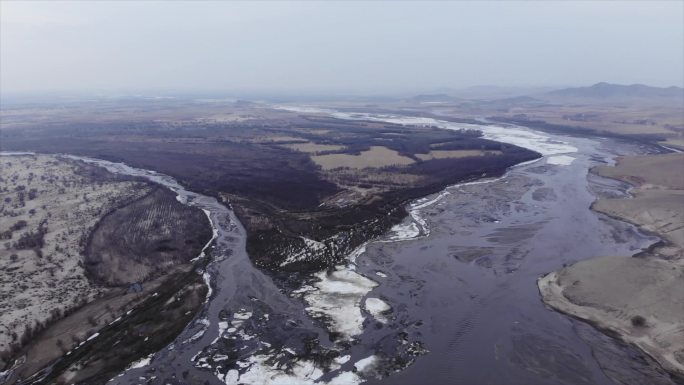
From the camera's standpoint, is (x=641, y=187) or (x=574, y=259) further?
(x=641, y=187)

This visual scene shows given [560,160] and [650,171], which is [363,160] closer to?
[560,160]

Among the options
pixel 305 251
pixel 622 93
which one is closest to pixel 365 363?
pixel 305 251

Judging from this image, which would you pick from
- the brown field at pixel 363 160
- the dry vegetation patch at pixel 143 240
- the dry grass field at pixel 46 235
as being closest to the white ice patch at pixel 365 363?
the dry vegetation patch at pixel 143 240

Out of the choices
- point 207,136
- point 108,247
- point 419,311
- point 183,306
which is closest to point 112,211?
point 108,247

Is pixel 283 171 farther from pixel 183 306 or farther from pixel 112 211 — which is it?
pixel 183 306

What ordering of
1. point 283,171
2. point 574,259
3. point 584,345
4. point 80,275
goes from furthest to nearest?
point 283,171 → point 574,259 → point 80,275 → point 584,345

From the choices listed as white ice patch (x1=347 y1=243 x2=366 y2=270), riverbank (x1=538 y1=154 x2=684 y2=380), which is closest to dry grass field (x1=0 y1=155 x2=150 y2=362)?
white ice patch (x1=347 y1=243 x2=366 y2=270)

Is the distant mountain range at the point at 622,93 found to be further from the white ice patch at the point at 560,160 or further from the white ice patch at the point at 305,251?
the white ice patch at the point at 305,251

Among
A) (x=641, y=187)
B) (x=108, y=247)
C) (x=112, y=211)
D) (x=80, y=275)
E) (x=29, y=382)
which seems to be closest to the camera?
(x=29, y=382)
